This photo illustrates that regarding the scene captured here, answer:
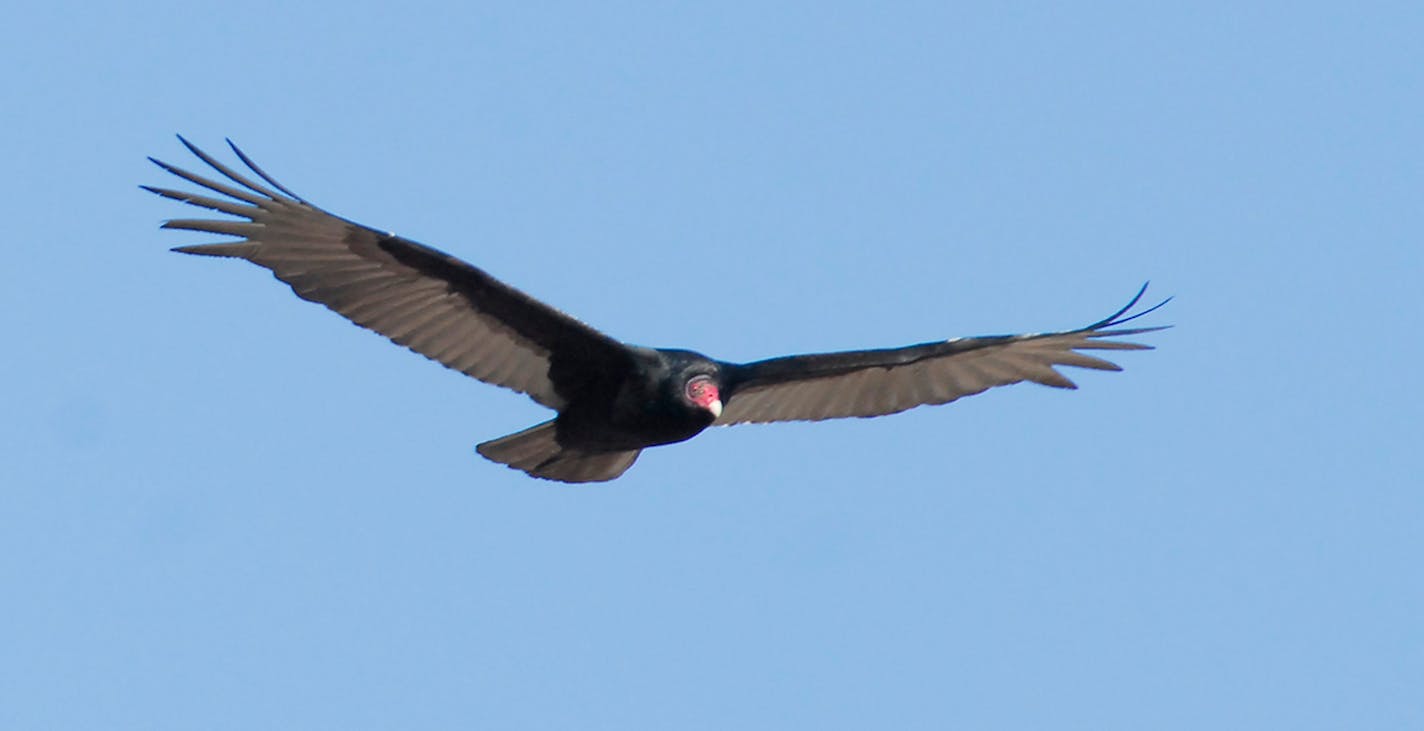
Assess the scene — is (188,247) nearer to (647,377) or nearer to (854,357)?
(647,377)

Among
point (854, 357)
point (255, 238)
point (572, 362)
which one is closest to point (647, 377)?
point (572, 362)

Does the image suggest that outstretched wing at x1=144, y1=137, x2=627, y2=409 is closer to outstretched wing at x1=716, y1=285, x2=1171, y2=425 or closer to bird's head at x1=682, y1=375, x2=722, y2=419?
bird's head at x1=682, y1=375, x2=722, y2=419

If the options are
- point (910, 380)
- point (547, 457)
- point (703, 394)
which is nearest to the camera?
point (703, 394)

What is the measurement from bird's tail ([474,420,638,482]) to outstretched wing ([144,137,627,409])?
0.19 meters

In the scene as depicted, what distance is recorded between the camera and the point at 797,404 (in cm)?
1180

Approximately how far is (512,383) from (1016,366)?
2754mm

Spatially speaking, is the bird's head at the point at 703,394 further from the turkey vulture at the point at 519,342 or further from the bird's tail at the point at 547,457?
the bird's tail at the point at 547,457

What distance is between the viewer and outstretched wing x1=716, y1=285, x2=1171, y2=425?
1147cm

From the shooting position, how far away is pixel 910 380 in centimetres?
1177

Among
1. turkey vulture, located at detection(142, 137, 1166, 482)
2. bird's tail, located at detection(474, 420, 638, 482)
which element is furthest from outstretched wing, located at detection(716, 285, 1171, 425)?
bird's tail, located at detection(474, 420, 638, 482)

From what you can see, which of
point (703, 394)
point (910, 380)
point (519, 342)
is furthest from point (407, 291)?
point (910, 380)

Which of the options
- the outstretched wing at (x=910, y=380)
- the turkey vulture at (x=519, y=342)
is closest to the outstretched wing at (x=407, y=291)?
the turkey vulture at (x=519, y=342)

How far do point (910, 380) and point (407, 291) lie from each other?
282 cm

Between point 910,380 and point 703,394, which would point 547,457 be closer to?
point 703,394
